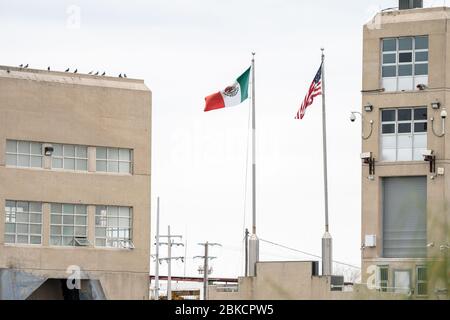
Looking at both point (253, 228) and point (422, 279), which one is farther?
point (253, 228)

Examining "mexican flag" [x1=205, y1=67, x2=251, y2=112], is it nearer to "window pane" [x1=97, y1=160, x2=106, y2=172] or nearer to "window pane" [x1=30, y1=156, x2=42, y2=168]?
"window pane" [x1=97, y1=160, x2=106, y2=172]

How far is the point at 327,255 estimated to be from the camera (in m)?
58.0

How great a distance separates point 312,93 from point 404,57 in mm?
4796

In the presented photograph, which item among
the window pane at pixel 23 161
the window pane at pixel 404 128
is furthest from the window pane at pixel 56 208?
the window pane at pixel 404 128

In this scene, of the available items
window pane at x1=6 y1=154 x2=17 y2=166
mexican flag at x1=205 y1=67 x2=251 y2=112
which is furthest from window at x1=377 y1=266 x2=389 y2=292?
window pane at x1=6 y1=154 x2=17 y2=166

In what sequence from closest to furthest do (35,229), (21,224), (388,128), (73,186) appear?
(388,128)
(21,224)
(35,229)
(73,186)

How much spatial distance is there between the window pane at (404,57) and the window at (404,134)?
215cm

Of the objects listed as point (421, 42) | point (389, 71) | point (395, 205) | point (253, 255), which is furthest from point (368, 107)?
point (253, 255)

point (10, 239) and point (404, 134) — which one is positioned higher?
point (404, 134)

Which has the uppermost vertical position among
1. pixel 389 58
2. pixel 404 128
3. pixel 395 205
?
pixel 389 58

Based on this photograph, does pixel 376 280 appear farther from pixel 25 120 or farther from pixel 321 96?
pixel 25 120

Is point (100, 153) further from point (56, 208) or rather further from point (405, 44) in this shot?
point (405, 44)

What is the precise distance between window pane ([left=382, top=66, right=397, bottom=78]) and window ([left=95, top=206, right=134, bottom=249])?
41.2ft
